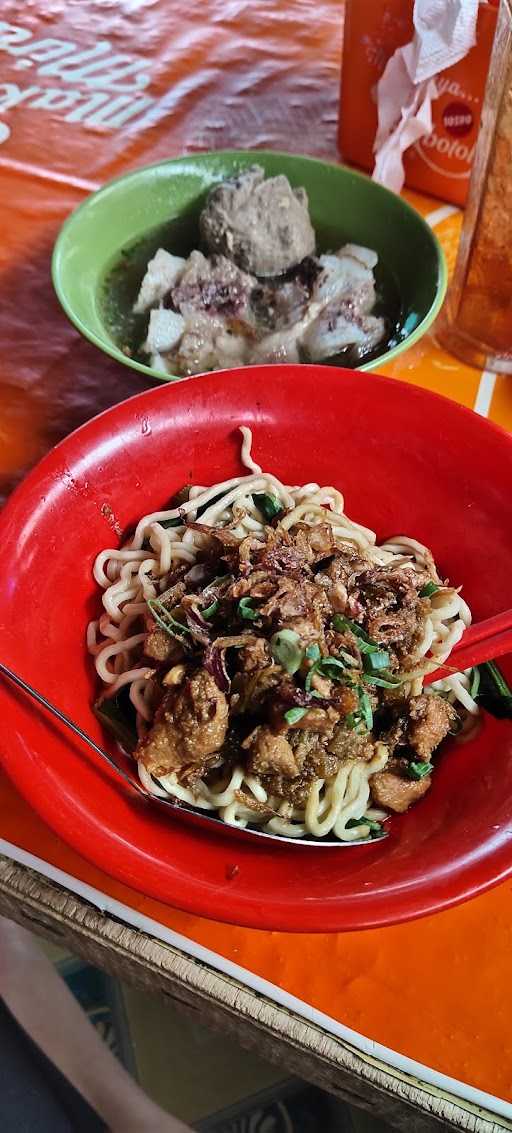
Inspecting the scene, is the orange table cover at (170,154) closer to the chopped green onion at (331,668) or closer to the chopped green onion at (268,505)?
the chopped green onion at (331,668)

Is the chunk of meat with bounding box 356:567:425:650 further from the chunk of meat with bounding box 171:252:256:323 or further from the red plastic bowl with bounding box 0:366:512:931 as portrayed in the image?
the chunk of meat with bounding box 171:252:256:323

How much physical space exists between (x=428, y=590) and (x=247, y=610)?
27 centimetres

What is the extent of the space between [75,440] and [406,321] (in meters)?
0.73

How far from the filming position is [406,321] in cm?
156

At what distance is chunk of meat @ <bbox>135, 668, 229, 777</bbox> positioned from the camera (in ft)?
3.17

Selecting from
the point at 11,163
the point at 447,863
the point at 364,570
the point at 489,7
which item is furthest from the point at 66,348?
the point at 447,863

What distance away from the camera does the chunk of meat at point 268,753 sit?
97 cm

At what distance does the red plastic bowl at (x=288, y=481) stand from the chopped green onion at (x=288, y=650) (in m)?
0.22

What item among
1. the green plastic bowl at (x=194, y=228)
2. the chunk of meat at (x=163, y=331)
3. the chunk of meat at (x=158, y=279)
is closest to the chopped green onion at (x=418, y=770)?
the green plastic bowl at (x=194, y=228)

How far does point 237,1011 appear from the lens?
101 centimetres

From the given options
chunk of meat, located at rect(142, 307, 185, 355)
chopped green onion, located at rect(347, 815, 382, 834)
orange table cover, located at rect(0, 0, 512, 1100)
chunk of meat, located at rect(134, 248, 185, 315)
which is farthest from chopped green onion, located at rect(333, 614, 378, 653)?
chunk of meat, located at rect(134, 248, 185, 315)

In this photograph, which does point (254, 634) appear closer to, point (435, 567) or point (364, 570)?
point (364, 570)

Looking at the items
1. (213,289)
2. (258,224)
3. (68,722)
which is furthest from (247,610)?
(258,224)

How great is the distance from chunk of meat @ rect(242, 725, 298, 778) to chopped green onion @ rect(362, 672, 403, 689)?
0.13 metres
